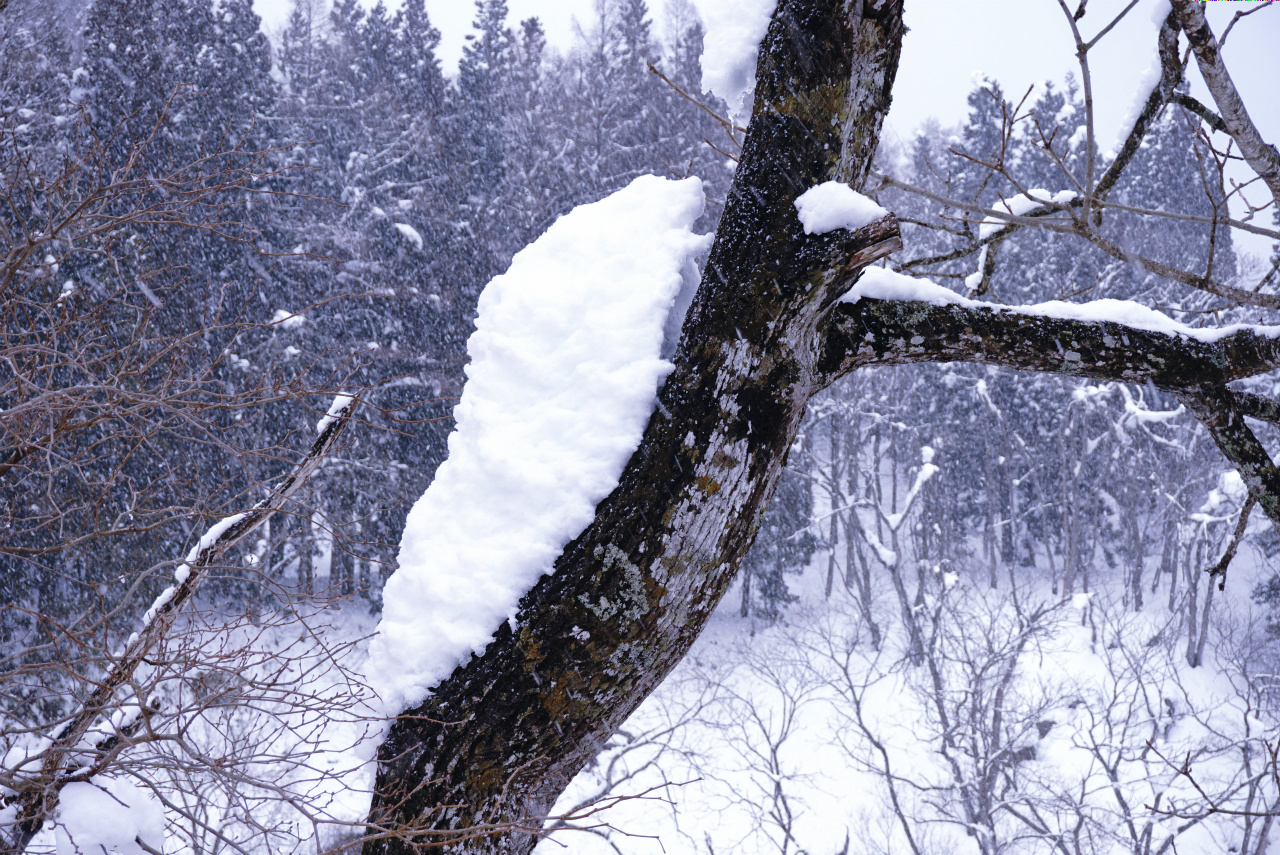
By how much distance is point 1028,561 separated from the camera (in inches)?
955

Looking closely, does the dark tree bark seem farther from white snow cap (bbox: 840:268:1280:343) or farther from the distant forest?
the distant forest

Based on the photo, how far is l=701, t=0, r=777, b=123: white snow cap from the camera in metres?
1.80

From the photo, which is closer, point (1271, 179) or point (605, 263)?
point (605, 263)

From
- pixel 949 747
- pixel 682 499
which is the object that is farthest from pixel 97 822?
pixel 949 747

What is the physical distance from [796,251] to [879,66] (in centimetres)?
54

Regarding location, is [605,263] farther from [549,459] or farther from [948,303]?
[948,303]

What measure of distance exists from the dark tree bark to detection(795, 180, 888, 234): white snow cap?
49 mm

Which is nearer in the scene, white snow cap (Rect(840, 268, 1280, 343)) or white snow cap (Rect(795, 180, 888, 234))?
white snow cap (Rect(795, 180, 888, 234))

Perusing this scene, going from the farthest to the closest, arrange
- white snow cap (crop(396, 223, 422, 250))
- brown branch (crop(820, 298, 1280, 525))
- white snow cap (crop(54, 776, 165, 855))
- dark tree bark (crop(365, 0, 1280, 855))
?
white snow cap (crop(396, 223, 422, 250)), white snow cap (crop(54, 776, 165, 855)), brown branch (crop(820, 298, 1280, 525)), dark tree bark (crop(365, 0, 1280, 855))

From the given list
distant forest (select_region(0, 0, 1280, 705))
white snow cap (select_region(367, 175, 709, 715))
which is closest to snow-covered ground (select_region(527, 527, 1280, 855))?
distant forest (select_region(0, 0, 1280, 705))

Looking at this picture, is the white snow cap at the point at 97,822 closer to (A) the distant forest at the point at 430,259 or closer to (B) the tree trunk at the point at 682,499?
(B) the tree trunk at the point at 682,499

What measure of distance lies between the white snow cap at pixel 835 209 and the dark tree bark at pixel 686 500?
5cm

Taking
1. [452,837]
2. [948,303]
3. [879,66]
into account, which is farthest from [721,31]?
[452,837]

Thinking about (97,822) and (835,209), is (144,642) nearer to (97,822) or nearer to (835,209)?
(97,822)
